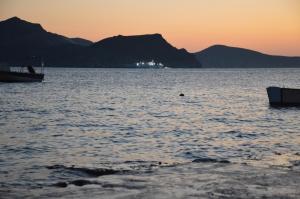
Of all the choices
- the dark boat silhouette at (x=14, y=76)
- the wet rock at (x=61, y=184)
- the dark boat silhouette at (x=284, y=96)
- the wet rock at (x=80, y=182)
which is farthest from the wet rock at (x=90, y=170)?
the dark boat silhouette at (x=14, y=76)

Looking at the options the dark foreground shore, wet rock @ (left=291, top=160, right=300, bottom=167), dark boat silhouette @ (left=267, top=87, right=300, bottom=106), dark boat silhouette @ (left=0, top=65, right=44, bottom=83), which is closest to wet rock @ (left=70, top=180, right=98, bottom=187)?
the dark foreground shore

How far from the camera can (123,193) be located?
12180mm

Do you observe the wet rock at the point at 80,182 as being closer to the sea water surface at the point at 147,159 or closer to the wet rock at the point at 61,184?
the sea water surface at the point at 147,159

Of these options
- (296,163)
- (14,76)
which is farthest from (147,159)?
(14,76)

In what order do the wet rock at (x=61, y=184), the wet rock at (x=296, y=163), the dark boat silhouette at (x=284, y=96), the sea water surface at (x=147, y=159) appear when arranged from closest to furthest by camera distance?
the sea water surface at (x=147, y=159) → the wet rock at (x=61, y=184) → the wet rock at (x=296, y=163) → the dark boat silhouette at (x=284, y=96)

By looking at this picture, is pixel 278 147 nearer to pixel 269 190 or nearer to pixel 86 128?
pixel 269 190

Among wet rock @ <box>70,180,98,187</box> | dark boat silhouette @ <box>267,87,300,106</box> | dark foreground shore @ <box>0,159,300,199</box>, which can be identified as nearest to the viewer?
dark foreground shore @ <box>0,159,300,199</box>

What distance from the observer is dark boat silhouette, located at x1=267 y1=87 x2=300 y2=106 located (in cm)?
4953

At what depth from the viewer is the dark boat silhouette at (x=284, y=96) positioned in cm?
4953

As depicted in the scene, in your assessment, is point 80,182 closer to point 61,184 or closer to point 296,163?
point 61,184

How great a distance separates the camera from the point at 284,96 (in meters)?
50.3

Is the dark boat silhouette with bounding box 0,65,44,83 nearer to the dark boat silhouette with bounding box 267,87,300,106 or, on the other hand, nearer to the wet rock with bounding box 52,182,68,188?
the dark boat silhouette with bounding box 267,87,300,106

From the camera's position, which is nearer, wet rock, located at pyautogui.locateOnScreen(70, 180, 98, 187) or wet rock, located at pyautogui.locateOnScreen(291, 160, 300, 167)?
wet rock, located at pyautogui.locateOnScreen(70, 180, 98, 187)

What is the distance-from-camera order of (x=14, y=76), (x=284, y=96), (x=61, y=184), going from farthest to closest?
(x=14, y=76) < (x=284, y=96) < (x=61, y=184)
